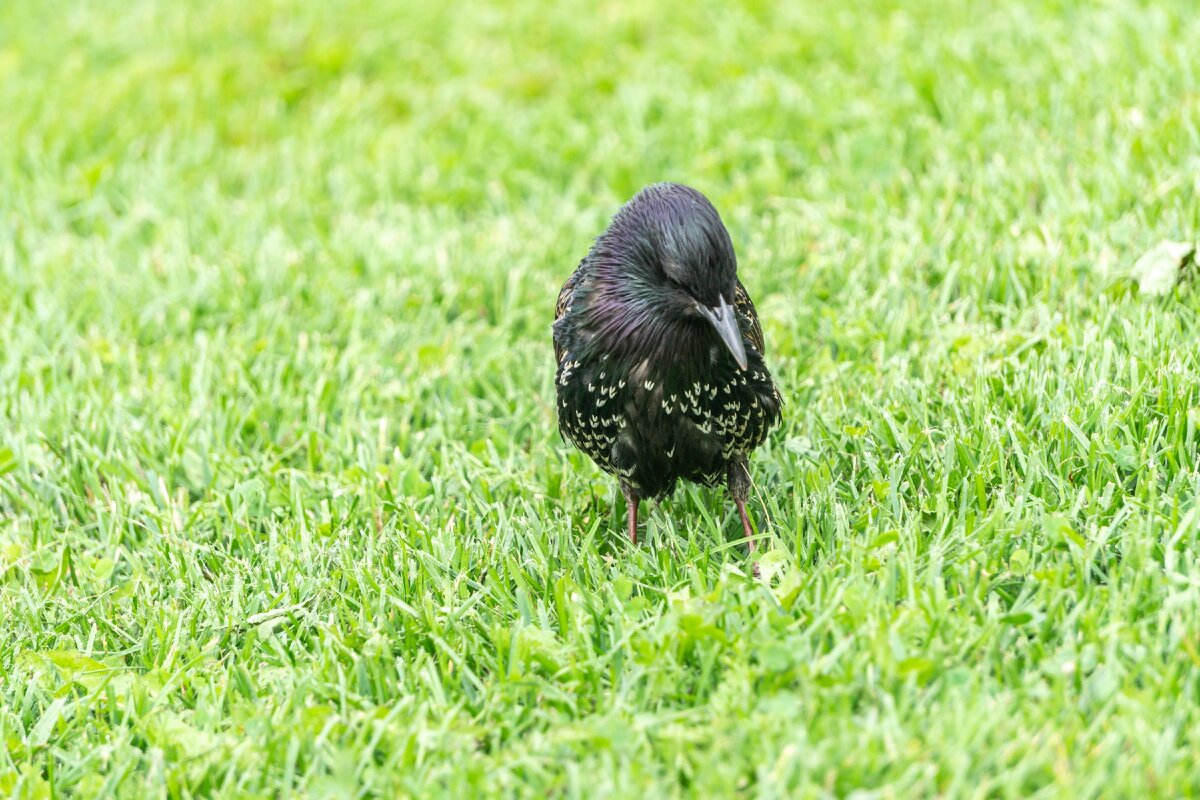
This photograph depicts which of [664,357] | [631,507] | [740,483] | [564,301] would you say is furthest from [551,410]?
[664,357]

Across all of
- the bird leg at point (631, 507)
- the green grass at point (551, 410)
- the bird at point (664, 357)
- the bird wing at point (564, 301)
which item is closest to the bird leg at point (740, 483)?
the bird at point (664, 357)

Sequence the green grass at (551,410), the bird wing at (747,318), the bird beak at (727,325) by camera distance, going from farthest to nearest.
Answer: the bird wing at (747,318), the bird beak at (727,325), the green grass at (551,410)

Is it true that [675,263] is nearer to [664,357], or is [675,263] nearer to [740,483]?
[664,357]

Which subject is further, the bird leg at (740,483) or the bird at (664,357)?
the bird leg at (740,483)

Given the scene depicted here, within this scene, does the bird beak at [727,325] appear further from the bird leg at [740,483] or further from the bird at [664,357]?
the bird leg at [740,483]

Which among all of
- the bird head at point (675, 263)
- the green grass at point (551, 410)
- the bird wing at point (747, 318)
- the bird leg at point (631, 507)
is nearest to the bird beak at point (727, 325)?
the bird head at point (675, 263)

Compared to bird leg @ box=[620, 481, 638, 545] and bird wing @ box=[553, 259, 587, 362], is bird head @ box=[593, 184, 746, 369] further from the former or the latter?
bird leg @ box=[620, 481, 638, 545]

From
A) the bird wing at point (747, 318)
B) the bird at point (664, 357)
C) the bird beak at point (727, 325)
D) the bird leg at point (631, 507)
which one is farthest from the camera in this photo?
the bird leg at point (631, 507)

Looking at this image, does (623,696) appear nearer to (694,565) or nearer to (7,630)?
(694,565)

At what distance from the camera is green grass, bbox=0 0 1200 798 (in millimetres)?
3020

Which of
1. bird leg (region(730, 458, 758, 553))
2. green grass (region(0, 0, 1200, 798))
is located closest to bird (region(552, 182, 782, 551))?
bird leg (region(730, 458, 758, 553))

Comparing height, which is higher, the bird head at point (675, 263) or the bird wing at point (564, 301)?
the bird head at point (675, 263)

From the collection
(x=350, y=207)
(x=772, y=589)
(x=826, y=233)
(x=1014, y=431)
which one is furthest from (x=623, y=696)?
(x=350, y=207)

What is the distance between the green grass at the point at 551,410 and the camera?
3020mm
